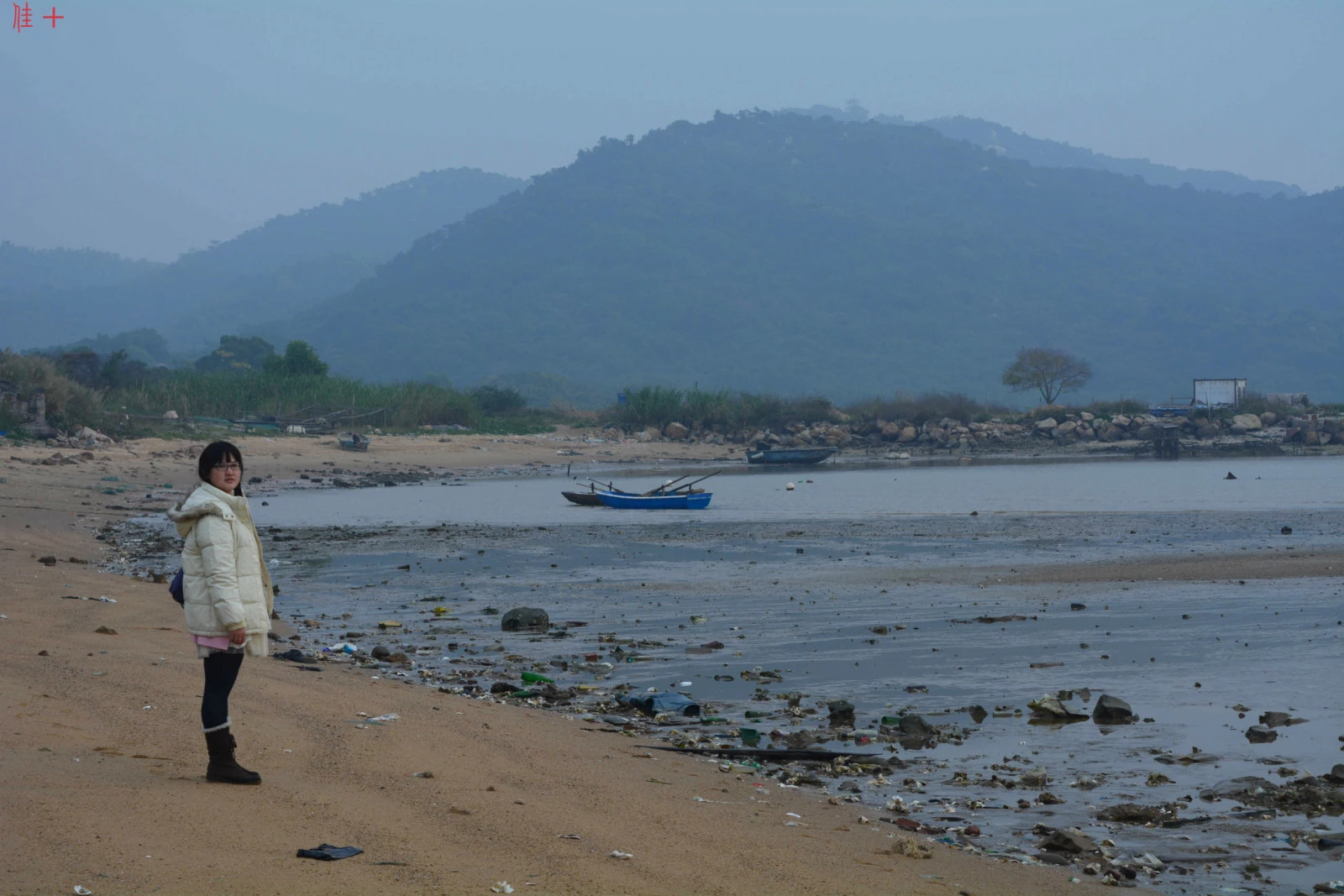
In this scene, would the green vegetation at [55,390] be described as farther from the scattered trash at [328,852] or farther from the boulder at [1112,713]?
the scattered trash at [328,852]

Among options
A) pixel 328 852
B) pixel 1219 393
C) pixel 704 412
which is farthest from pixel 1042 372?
pixel 328 852

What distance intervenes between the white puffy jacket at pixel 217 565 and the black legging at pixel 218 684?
0.18 m

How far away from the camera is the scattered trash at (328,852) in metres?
5.40

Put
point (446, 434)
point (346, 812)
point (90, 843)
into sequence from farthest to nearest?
1. point (446, 434)
2. point (346, 812)
3. point (90, 843)

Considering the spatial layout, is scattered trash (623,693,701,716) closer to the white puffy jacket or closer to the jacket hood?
the white puffy jacket

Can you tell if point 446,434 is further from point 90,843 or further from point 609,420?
point 90,843

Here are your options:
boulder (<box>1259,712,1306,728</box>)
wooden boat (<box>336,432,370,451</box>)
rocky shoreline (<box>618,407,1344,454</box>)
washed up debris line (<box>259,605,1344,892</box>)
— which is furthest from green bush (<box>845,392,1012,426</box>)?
boulder (<box>1259,712,1306,728</box>)

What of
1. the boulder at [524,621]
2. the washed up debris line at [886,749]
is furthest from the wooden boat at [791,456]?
the washed up debris line at [886,749]

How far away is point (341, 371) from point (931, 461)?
384ft

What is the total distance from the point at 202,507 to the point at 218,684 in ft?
3.22

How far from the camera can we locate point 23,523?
902 inches

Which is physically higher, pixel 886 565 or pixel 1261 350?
pixel 1261 350

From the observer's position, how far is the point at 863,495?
4278cm

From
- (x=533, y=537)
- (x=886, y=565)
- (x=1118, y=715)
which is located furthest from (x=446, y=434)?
(x=1118, y=715)
